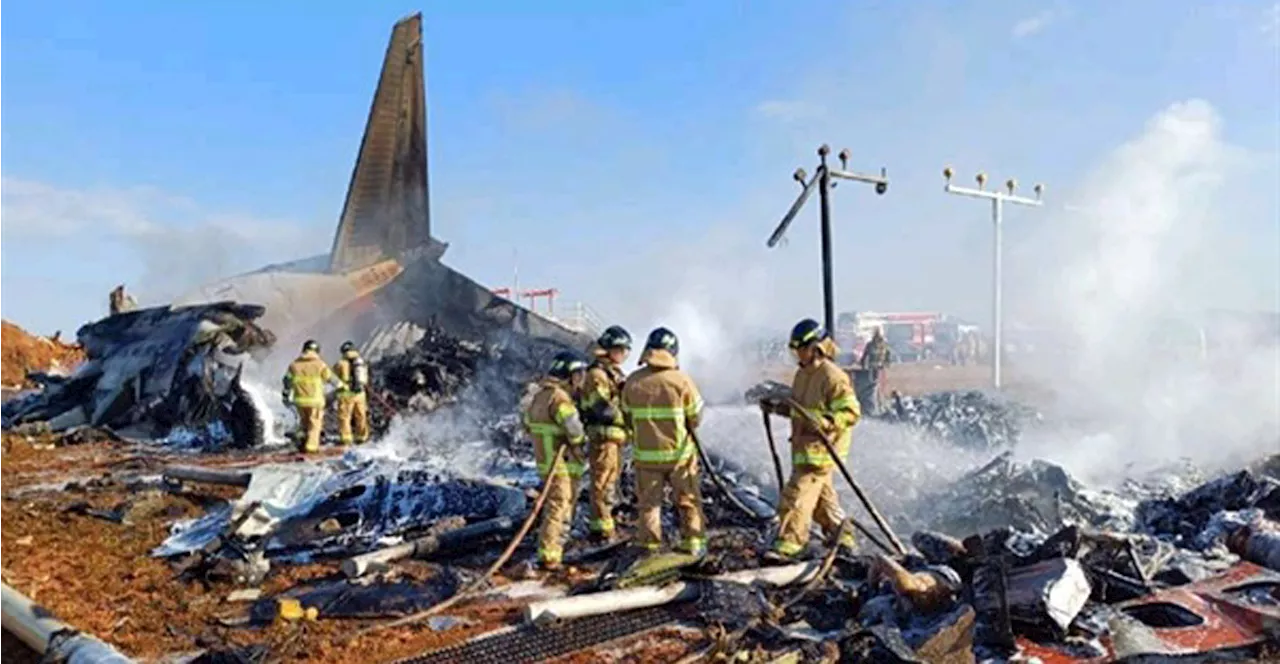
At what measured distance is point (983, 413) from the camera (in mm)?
17891

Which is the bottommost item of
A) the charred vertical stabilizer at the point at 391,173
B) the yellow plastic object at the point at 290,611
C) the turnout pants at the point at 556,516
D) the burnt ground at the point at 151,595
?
the burnt ground at the point at 151,595

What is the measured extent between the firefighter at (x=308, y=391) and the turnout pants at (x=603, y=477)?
7421 mm

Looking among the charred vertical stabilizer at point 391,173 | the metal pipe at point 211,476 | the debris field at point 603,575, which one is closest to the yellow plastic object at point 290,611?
the debris field at point 603,575

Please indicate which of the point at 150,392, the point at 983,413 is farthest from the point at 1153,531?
the point at 150,392

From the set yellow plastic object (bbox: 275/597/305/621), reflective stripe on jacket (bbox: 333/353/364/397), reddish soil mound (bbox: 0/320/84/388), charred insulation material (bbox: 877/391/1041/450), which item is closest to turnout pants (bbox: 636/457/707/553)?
yellow plastic object (bbox: 275/597/305/621)

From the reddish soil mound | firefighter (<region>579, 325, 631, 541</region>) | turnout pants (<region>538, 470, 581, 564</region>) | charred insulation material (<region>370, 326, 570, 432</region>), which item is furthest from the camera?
the reddish soil mound

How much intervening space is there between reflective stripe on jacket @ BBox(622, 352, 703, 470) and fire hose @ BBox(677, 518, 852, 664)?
1158mm

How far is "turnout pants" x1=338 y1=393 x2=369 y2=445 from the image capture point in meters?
14.4

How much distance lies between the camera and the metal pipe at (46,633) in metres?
4.59

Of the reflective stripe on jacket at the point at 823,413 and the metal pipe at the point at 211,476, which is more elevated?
the reflective stripe on jacket at the point at 823,413

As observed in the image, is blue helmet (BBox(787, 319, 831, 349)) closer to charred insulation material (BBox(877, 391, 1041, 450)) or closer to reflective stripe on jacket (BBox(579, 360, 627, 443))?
reflective stripe on jacket (BBox(579, 360, 627, 443))

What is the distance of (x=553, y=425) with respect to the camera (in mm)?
6738

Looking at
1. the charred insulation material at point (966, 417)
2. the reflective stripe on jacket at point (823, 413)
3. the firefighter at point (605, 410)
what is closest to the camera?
the reflective stripe on jacket at point (823, 413)

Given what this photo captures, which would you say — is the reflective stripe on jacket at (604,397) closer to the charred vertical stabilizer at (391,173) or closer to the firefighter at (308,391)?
the firefighter at (308,391)
